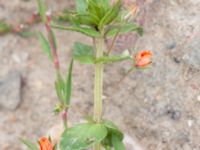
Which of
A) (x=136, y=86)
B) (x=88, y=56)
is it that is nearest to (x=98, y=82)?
(x=88, y=56)

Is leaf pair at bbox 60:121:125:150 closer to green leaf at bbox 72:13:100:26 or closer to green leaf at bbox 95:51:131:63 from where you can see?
green leaf at bbox 95:51:131:63

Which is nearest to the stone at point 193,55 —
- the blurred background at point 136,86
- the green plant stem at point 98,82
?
the blurred background at point 136,86

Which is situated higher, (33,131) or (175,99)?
(175,99)

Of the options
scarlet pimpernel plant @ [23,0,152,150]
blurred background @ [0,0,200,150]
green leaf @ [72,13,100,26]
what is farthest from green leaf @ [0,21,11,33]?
green leaf @ [72,13,100,26]

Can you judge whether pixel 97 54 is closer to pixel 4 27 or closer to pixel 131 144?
pixel 131 144

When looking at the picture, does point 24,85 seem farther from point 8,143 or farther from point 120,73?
point 120,73

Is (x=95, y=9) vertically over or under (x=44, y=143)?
over

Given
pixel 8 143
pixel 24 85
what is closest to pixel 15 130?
pixel 8 143

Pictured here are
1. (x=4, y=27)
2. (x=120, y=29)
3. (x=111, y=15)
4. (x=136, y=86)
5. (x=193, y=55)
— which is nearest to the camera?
(x=111, y=15)
